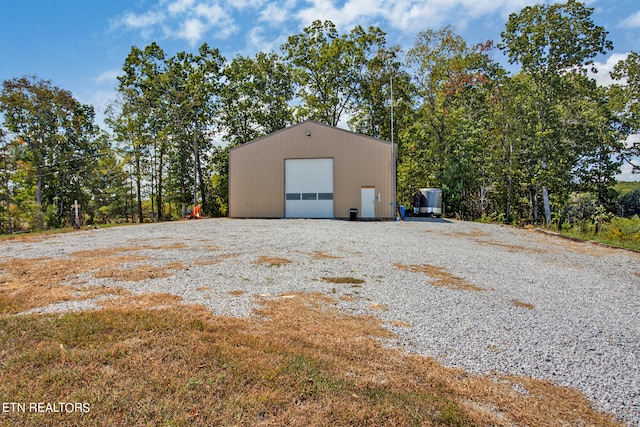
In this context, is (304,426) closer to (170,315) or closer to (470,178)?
(170,315)

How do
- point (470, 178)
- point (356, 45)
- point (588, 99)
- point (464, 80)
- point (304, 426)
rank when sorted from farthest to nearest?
1. point (356, 45)
2. point (464, 80)
3. point (470, 178)
4. point (588, 99)
5. point (304, 426)

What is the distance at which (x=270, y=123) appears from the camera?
26359mm

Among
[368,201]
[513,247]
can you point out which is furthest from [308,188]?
[513,247]

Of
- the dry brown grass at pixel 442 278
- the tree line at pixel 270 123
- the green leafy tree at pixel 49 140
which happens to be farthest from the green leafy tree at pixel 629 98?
the green leafy tree at pixel 49 140

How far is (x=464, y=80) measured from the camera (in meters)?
24.0

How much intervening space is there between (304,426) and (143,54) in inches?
1148

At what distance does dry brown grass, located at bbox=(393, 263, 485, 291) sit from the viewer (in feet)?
17.1

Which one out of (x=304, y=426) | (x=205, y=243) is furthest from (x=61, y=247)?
(x=304, y=426)

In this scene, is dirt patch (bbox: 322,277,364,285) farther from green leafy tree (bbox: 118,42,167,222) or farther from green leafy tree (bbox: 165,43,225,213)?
green leafy tree (bbox: 118,42,167,222)

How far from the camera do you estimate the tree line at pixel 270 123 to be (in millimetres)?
21844

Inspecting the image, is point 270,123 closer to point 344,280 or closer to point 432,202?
point 432,202

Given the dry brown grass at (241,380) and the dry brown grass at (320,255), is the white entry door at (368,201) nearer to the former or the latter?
the dry brown grass at (320,255)

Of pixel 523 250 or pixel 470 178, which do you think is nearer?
pixel 523 250

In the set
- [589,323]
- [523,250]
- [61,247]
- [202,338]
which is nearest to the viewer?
[202,338]
